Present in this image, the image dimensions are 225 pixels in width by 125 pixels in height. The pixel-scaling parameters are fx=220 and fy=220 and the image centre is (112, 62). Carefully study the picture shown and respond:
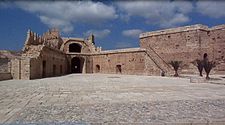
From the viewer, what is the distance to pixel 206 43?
24.5 metres

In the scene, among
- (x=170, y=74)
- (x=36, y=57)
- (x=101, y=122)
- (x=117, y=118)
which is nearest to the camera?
(x=101, y=122)

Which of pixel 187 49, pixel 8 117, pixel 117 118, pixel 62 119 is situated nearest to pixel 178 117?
pixel 117 118

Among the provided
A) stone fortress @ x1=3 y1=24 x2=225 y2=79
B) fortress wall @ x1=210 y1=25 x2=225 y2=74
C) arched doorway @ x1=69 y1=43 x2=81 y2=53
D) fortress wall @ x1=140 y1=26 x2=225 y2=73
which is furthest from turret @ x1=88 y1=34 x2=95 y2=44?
fortress wall @ x1=210 y1=25 x2=225 y2=74

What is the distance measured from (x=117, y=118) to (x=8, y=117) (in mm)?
2294

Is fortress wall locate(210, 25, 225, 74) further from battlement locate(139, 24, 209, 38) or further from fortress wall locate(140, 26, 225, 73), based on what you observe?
battlement locate(139, 24, 209, 38)

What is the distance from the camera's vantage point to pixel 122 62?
1161 inches

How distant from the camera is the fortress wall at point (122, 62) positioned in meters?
26.7

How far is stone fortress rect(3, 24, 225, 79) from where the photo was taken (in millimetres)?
19403

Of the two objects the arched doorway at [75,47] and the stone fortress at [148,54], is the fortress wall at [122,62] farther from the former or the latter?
the arched doorway at [75,47]

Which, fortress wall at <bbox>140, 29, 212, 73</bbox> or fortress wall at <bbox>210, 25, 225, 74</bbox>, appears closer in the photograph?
fortress wall at <bbox>210, 25, 225, 74</bbox>

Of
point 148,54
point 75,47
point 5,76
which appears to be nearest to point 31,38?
point 5,76

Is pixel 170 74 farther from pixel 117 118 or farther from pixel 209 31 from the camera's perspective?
pixel 117 118

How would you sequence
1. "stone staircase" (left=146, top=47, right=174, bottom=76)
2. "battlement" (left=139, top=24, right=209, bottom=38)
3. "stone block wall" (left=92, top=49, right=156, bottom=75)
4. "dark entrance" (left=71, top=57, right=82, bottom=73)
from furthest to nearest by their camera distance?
1. "dark entrance" (left=71, top=57, right=82, bottom=73)
2. "stone block wall" (left=92, top=49, right=156, bottom=75)
3. "battlement" (left=139, top=24, right=209, bottom=38)
4. "stone staircase" (left=146, top=47, right=174, bottom=76)

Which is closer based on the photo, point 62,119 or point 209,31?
point 62,119
